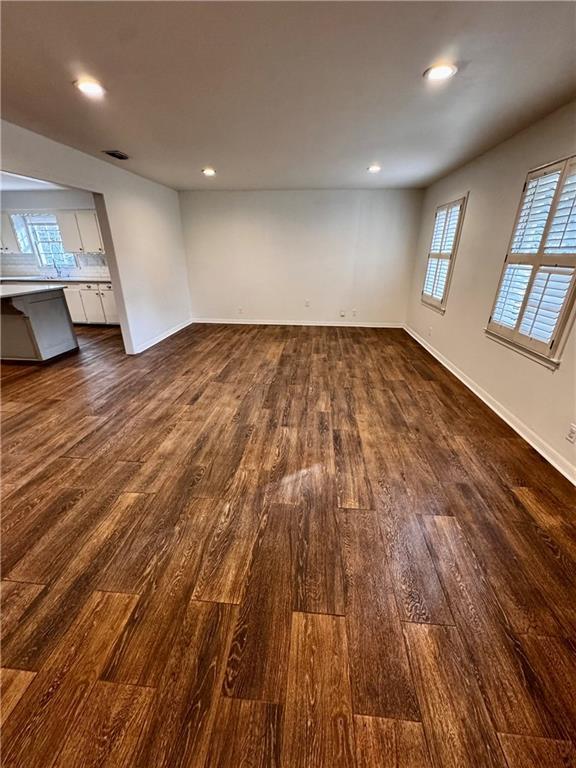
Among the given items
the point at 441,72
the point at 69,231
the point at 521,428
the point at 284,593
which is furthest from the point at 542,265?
the point at 69,231

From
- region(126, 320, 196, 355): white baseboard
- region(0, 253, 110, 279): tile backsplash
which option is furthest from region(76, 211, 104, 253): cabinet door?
region(126, 320, 196, 355): white baseboard

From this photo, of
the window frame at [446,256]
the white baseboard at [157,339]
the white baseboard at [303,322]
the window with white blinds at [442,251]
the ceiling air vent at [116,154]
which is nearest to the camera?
the ceiling air vent at [116,154]

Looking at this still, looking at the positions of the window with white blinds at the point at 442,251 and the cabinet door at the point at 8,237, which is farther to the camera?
the cabinet door at the point at 8,237

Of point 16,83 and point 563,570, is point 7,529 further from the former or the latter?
point 563,570

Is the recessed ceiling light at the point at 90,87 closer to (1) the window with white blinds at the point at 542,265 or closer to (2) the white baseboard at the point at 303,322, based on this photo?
(1) the window with white blinds at the point at 542,265

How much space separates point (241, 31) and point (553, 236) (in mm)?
2492

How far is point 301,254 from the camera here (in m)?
6.08

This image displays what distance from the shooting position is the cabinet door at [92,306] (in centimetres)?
613

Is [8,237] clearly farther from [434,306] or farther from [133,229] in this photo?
[434,306]

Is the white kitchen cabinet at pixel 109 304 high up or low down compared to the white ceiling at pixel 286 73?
down

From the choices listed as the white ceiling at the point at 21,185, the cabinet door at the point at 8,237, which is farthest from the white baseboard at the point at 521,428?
the cabinet door at the point at 8,237

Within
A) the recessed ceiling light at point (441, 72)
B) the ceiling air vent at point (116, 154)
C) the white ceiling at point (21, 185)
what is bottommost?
the recessed ceiling light at point (441, 72)

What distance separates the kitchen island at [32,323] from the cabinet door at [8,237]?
10.5 ft

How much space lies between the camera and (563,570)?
1.53m
